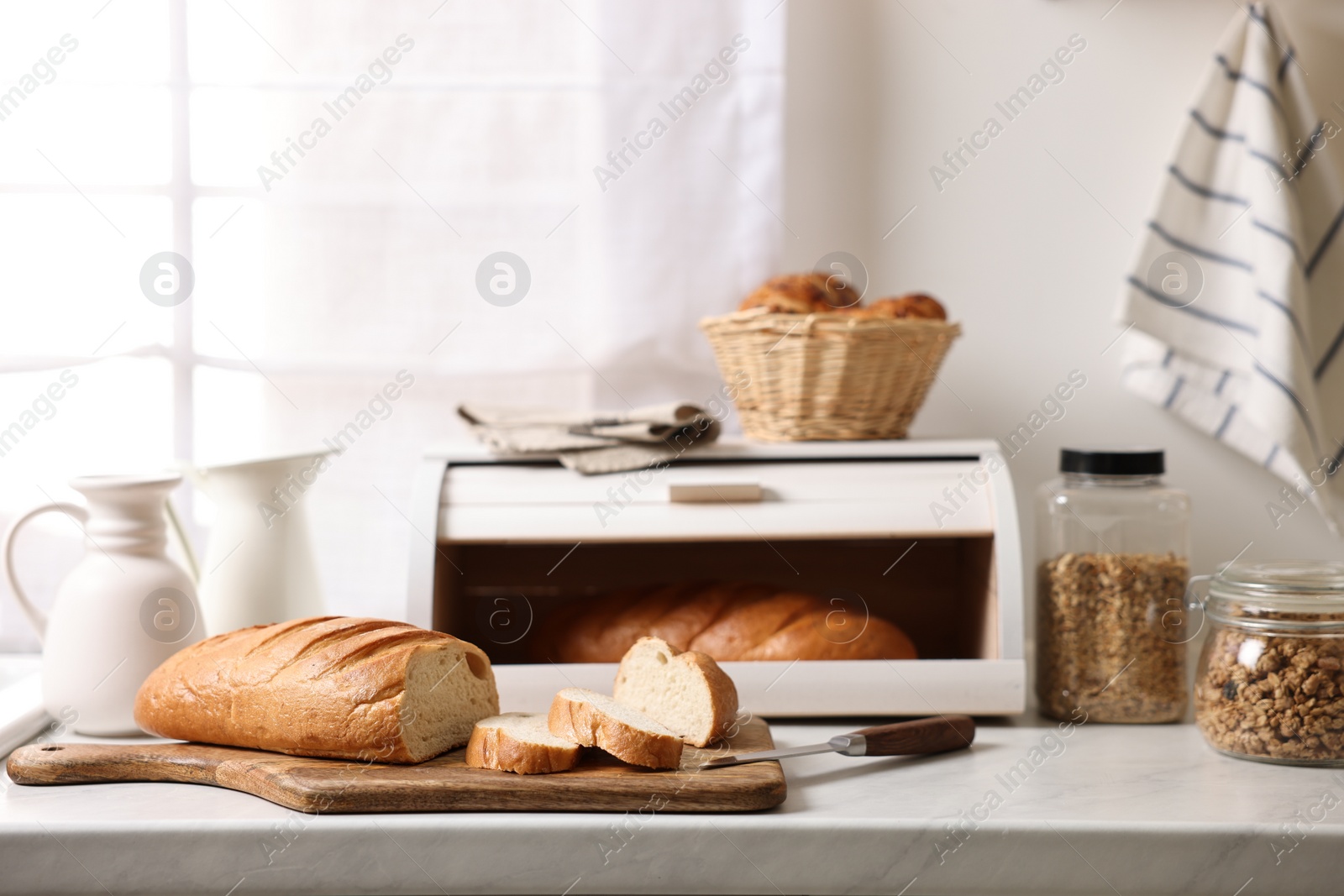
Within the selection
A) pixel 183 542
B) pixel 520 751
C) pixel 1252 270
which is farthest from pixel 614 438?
pixel 1252 270

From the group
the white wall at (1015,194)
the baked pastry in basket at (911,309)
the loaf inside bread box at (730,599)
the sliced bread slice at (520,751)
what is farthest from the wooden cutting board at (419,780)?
the white wall at (1015,194)

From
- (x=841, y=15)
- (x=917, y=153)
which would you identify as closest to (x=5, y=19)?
(x=841, y=15)

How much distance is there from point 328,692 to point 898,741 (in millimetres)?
495

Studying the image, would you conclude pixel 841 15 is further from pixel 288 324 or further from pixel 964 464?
pixel 288 324

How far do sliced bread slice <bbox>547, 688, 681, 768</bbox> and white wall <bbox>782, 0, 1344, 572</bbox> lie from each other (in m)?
0.72

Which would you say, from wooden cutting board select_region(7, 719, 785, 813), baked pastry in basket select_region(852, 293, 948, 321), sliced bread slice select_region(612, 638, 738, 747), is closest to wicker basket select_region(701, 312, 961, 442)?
baked pastry in basket select_region(852, 293, 948, 321)

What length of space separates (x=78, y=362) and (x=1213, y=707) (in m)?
1.41

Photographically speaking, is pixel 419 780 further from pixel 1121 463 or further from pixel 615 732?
pixel 1121 463

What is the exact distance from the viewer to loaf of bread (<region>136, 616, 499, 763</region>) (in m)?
0.90

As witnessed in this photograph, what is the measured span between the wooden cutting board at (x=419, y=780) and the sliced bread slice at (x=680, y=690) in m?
0.03

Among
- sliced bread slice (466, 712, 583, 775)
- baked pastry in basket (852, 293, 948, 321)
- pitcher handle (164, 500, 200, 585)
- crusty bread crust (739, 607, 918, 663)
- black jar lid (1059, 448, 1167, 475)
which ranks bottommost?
sliced bread slice (466, 712, 583, 775)

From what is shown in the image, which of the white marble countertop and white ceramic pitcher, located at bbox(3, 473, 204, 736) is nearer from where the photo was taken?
the white marble countertop

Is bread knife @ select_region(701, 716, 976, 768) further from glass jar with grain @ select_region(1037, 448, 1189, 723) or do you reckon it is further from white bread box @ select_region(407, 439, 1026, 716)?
glass jar with grain @ select_region(1037, 448, 1189, 723)

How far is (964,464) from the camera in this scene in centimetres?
117
